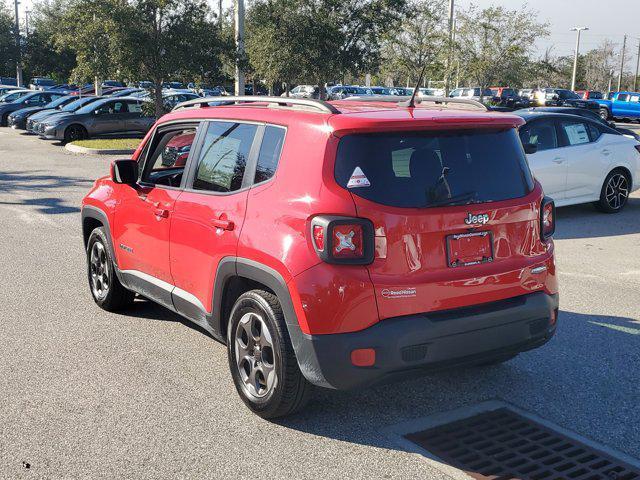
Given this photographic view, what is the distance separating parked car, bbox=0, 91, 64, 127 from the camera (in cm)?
3209

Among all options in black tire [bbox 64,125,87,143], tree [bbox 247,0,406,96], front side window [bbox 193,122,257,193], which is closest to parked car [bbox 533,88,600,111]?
tree [bbox 247,0,406,96]

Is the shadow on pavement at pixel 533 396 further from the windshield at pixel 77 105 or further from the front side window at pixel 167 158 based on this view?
the windshield at pixel 77 105

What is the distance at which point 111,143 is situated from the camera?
22578mm

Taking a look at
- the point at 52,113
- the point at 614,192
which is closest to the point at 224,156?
the point at 614,192

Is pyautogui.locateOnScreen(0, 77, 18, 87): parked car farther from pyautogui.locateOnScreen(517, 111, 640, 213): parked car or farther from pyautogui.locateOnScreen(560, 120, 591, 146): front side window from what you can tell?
pyautogui.locateOnScreen(560, 120, 591, 146): front side window

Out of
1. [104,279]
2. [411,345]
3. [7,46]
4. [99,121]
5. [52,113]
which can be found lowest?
[104,279]

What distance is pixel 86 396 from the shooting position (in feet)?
15.0

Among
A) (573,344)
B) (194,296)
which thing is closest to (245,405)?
(194,296)

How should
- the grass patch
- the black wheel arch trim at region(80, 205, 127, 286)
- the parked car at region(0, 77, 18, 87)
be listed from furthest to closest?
1. the parked car at region(0, 77, 18, 87)
2. the grass patch
3. the black wheel arch trim at region(80, 205, 127, 286)

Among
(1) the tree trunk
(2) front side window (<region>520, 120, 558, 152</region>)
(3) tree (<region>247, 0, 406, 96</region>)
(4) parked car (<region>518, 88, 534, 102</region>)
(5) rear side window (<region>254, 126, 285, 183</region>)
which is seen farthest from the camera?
(4) parked car (<region>518, 88, 534, 102</region>)

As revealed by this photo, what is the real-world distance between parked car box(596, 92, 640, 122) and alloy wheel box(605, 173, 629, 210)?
32.8 metres

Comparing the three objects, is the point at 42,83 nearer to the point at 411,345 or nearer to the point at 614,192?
the point at 614,192

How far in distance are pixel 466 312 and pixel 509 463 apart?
0.80 meters

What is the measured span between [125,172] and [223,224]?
149cm
